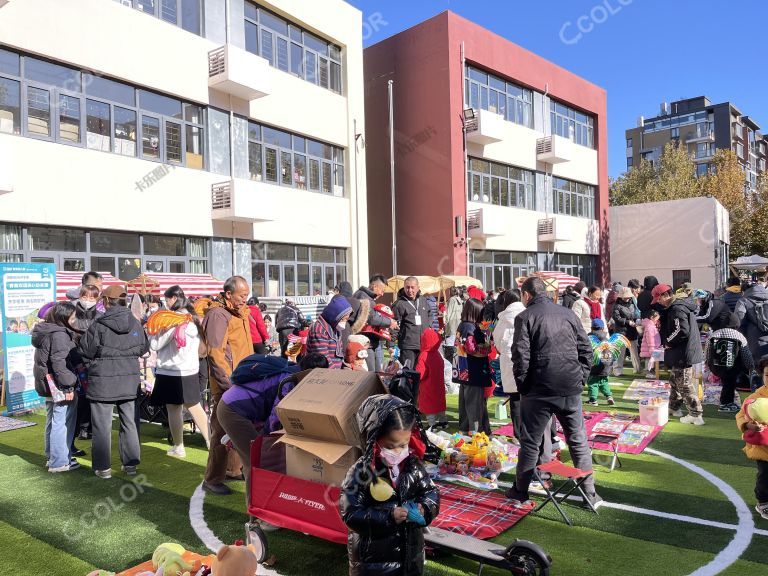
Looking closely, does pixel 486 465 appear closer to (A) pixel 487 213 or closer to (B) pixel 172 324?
(B) pixel 172 324

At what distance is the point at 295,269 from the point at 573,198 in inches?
747

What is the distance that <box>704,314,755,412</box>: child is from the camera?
8727mm

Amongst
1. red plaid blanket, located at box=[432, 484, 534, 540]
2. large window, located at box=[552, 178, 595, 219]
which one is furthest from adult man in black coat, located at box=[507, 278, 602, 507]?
large window, located at box=[552, 178, 595, 219]

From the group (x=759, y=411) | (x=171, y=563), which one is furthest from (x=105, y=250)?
(x=759, y=411)

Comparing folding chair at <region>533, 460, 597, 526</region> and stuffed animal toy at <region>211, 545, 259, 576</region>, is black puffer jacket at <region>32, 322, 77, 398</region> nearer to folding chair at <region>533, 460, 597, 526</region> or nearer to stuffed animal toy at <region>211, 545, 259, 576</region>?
stuffed animal toy at <region>211, 545, 259, 576</region>

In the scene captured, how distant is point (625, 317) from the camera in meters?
12.1

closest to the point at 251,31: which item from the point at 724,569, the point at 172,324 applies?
the point at 172,324

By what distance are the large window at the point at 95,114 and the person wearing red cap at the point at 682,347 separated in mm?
12434

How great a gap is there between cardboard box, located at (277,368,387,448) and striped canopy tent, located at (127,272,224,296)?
9107mm

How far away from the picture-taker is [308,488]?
12.7ft

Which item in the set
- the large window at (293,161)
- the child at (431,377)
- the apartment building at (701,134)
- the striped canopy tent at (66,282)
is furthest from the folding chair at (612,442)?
the apartment building at (701,134)

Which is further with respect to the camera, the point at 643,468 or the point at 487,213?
the point at 487,213

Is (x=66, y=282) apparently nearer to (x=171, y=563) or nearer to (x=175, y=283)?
(x=175, y=283)

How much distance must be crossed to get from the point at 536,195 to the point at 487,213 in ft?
18.3
